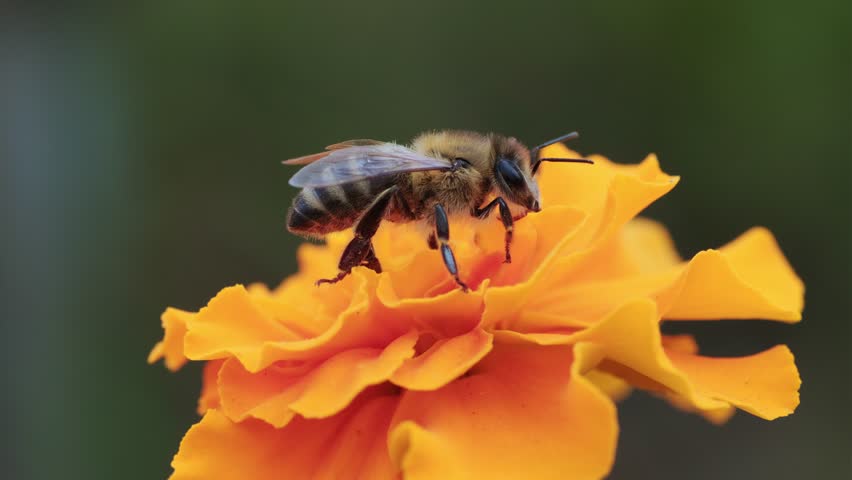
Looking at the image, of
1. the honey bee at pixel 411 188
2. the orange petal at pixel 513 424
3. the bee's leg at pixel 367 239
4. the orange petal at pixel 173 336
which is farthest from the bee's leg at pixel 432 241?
the orange petal at pixel 173 336

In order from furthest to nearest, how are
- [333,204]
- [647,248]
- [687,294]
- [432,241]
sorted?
[647,248] → [432,241] → [333,204] → [687,294]

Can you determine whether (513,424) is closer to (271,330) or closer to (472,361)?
(472,361)

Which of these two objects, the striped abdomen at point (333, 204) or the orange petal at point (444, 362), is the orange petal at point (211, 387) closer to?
the striped abdomen at point (333, 204)

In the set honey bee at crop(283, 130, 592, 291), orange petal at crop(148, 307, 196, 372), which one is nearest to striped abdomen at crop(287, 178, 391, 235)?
honey bee at crop(283, 130, 592, 291)

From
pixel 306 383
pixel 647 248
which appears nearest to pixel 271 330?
pixel 306 383

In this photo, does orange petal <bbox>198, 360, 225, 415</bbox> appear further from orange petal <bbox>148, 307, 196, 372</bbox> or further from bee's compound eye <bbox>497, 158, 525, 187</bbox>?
bee's compound eye <bbox>497, 158, 525, 187</bbox>

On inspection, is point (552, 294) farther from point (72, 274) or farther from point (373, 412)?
point (72, 274)
